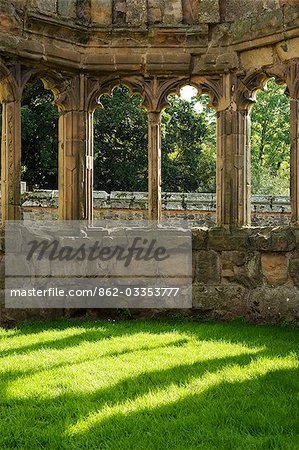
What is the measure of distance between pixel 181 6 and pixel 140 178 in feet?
46.8

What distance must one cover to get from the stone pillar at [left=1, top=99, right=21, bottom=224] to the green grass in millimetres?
1558

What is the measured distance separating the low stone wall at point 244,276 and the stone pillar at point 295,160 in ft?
0.79

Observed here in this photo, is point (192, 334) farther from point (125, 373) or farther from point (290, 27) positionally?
point (290, 27)

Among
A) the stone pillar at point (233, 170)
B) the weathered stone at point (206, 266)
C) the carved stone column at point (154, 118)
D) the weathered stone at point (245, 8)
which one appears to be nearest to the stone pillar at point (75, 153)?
the carved stone column at point (154, 118)

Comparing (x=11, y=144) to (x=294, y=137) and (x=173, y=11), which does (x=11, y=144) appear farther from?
(x=294, y=137)

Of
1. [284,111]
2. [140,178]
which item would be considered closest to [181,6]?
[140,178]

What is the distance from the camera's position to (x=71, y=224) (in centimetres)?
723

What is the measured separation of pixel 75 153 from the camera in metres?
7.30

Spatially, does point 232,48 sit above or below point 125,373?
above

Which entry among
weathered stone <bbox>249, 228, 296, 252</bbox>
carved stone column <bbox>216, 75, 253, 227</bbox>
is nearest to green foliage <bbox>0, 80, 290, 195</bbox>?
carved stone column <bbox>216, 75, 253, 227</bbox>

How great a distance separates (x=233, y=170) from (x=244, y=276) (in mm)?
1311

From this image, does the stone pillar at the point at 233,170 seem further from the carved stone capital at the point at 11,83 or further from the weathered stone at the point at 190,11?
the carved stone capital at the point at 11,83

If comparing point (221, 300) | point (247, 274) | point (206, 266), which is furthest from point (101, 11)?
point (221, 300)

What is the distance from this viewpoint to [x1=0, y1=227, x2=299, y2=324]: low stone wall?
674 centimetres
